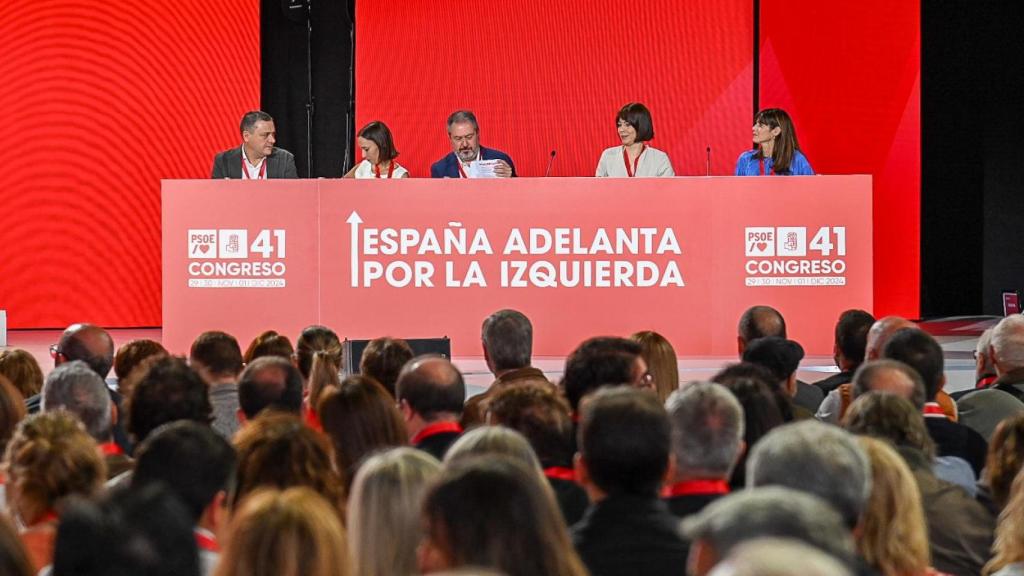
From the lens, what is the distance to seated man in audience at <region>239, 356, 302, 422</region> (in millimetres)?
4375

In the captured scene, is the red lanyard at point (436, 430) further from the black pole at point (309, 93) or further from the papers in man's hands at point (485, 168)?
the black pole at point (309, 93)

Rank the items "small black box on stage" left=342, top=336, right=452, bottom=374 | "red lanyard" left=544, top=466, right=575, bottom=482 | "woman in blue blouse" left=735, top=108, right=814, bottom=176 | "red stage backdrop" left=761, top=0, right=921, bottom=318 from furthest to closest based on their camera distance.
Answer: "red stage backdrop" left=761, top=0, right=921, bottom=318
"woman in blue blouse" left=735, top=108, right=814, bottom=176
"small black box on stage" left=342, top=336, right=452, bottom=374
"red lanyard" left=544, top=466, right=575, bottom=482

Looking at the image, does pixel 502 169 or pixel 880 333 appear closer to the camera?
pixel 880 333

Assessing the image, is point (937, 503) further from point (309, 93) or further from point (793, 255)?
point (309, 93)

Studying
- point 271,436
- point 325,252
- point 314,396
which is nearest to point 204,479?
point 271,436

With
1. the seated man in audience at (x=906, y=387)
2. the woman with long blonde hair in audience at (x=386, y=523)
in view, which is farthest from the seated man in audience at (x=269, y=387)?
the woman with long blonde hair in audience at (x=386, y=523)

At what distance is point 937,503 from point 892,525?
83 cm

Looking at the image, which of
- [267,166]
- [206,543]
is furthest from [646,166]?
[206,543]

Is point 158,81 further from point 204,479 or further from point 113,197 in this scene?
point 204,479

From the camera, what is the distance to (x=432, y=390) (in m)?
4.24

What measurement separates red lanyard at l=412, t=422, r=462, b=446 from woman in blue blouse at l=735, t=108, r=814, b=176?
546cm

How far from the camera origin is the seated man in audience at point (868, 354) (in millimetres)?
5016

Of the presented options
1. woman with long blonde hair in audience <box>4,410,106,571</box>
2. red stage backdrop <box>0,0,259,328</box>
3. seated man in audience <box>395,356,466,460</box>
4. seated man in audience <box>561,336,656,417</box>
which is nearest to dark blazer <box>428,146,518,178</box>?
red stage backdrop <box>0,0,259,328</box>

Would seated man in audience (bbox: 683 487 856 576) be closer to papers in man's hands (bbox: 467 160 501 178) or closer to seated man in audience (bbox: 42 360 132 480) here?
seated man in audience (bbox: 42 360 132 480)
